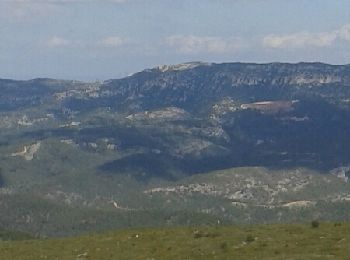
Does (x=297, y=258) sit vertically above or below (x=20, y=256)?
above

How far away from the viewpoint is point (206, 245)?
63.7 m

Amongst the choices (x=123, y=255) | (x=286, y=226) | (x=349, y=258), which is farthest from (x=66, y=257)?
(x=349, y=258)

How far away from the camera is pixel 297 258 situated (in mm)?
52438

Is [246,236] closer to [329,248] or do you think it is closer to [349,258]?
[329,248]

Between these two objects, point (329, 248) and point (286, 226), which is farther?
point (286, 226)

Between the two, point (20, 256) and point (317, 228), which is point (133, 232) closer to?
point (20, 256)

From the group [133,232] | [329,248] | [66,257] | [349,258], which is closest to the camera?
[349,258]

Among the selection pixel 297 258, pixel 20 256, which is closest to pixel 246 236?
pixel 297 258

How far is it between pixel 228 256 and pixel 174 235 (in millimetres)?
14651

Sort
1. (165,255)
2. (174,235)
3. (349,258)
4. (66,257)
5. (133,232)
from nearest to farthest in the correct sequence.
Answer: (349,258) → (165,255) → (66,257) → (174,235) → (133,232)

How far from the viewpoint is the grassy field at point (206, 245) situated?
56.9 m

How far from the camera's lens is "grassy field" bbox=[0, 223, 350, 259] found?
56938 millimetres

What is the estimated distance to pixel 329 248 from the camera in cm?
5594

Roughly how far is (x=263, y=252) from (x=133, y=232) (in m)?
23.8
